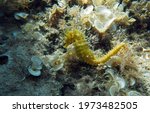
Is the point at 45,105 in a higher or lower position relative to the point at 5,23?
lower

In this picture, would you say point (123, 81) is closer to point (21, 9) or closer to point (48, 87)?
point (48, 87)

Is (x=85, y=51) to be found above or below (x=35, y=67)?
above

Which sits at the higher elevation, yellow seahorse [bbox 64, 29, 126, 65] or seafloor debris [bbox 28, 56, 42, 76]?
yellow seahorse [bbox 64, 29, 126, 65]

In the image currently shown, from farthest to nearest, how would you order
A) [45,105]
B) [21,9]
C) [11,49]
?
[21,9] < [11,49] < [45,105]

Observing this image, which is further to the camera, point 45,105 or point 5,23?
point 5,23

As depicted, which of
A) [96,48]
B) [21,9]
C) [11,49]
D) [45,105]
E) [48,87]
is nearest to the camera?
[45,105]

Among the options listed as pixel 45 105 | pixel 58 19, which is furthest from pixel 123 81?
pixel 58 19

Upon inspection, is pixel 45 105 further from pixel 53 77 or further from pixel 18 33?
pixel 18 33

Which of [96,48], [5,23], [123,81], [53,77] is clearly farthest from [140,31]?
[5,23]

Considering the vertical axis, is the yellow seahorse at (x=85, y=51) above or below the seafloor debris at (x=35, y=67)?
above
